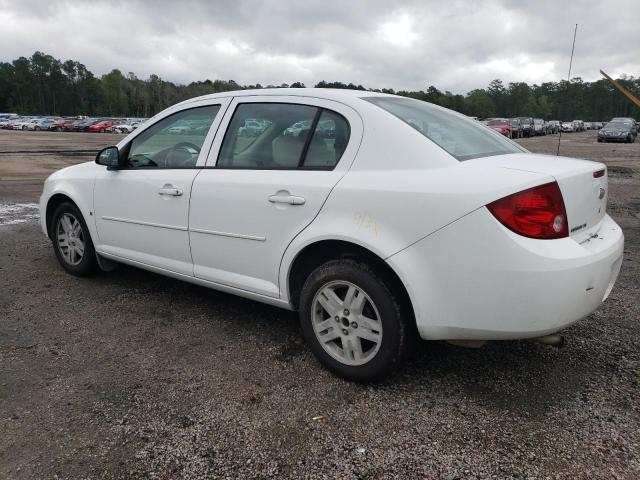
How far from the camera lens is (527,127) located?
41.6m

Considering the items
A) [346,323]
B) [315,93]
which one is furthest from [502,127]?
[346,323]

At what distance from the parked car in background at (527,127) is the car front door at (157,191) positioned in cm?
4058

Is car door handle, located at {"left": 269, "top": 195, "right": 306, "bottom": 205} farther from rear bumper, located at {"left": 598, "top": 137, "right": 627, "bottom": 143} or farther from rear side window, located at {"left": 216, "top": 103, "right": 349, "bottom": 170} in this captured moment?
rear bumper, located at {"left": 598, "top": 137, "right": 627, "bottom": 143}

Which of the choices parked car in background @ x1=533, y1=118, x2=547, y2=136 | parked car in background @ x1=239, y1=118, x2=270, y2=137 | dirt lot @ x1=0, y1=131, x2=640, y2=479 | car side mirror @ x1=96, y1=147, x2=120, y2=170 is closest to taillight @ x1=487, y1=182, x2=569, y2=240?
dirt lot @ x1=0, y1=131, x2=640, y2=479

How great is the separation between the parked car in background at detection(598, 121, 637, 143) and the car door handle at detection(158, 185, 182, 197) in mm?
34395

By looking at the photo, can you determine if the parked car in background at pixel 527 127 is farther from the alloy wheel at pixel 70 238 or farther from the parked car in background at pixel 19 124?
the parked car in background at pixel 19 124

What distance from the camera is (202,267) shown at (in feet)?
11.9

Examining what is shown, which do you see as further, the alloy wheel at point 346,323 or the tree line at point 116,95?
the tree line at point 116,95

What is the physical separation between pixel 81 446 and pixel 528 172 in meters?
2.51

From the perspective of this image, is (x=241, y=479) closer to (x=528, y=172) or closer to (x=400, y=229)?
(x=400, y=229)

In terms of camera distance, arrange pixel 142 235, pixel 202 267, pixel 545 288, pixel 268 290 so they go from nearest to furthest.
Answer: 1. pixel 545 288
2. pixel 268 290
3. pixel 202 267
4. pixel 142 235

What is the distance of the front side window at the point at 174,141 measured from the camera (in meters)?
3.74

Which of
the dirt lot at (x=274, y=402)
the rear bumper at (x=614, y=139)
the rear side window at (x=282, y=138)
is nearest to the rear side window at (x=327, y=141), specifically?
the rear side window at (x=282, y=138)

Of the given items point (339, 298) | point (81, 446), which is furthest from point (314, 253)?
point (81, 446)
